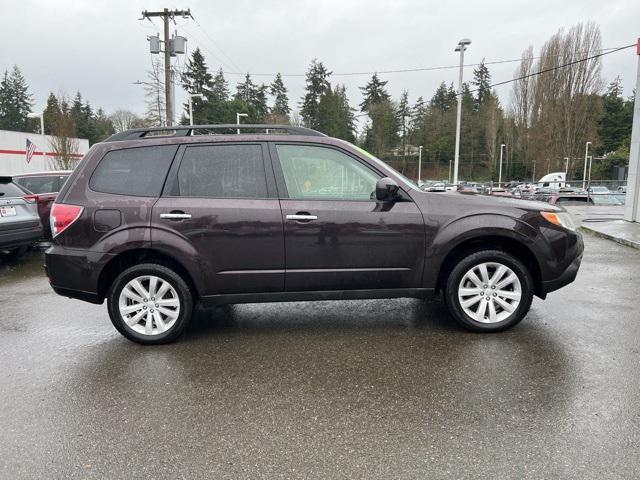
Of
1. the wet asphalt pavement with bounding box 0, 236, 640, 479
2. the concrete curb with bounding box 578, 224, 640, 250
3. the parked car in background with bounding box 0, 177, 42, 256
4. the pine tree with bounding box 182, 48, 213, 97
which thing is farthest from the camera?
the pine tree with bounding box 182, 48, 213, 97

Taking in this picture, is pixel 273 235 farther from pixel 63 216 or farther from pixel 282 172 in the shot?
pixel 63 216

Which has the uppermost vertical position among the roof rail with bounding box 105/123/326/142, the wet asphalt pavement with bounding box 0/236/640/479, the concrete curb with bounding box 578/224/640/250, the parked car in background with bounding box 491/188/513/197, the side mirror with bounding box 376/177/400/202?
the roof rail with bounding box 105/123/326/142

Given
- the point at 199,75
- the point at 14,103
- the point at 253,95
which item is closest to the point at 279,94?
the point at 253,95

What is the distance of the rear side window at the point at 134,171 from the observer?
4133 mm

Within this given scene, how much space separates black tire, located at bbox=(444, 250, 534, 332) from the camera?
4223mm

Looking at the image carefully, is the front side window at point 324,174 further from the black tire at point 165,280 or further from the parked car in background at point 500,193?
the parked car in background at point 500,193

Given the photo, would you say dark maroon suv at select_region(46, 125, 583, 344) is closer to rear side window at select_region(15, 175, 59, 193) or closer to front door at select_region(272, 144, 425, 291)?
front door at select_region(272, 144, 425, 291)

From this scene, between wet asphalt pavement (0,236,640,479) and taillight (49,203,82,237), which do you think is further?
taillight (49,203,82,237)

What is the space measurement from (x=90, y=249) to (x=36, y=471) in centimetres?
201

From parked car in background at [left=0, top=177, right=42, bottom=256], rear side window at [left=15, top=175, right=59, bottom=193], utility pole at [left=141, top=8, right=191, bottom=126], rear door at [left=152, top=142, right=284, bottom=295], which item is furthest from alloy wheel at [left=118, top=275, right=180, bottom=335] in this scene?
utility pole at [left=141, top=8, right=191, bottom=126]

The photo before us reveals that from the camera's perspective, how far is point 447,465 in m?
2.43

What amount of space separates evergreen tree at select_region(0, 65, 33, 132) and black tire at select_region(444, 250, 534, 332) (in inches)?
3561

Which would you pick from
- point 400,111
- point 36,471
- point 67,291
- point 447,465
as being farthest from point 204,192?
point 400,111

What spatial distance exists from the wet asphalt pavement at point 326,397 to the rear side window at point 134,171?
1.40 metres
